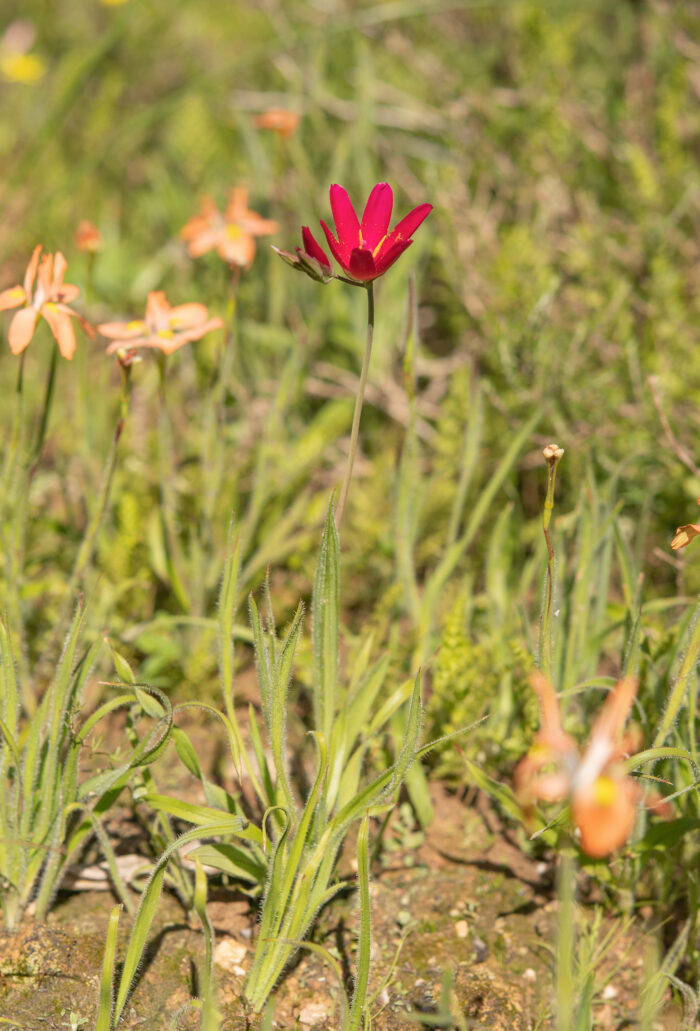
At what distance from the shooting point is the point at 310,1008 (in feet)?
5.04

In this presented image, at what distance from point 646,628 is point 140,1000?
1.14m

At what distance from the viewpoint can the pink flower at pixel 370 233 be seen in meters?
1.26

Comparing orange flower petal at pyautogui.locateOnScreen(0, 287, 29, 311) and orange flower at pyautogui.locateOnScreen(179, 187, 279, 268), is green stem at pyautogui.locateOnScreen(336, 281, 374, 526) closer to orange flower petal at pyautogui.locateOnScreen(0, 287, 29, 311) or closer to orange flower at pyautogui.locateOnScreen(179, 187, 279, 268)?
orange flower petal at pyautogui.locateOnScreen(0, 287, 29, 311)

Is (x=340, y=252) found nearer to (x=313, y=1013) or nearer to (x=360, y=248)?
(x=360, y=248)

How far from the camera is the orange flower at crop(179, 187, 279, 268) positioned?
7.11 ft

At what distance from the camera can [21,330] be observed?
1581 millimetres

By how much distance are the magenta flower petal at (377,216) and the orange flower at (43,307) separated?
56 cm

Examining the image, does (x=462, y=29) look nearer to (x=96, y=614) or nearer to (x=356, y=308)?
(x=356, y=308)

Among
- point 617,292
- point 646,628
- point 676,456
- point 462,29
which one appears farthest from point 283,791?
point 462,29

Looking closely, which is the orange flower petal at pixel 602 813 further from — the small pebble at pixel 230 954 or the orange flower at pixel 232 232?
the orange flower at pixel 232 232

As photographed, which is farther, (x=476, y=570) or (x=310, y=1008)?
(x=476, y=570)

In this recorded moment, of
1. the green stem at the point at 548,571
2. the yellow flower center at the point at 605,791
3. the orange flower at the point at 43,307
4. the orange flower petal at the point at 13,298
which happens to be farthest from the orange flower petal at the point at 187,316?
the yellow flower center at the point at 605,791

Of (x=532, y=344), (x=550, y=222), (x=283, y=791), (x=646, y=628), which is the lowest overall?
(x=283, y=791)

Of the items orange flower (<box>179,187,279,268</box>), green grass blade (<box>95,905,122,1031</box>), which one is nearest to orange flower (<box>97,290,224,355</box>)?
orange flower (<box>179,187,279,268</box>)
